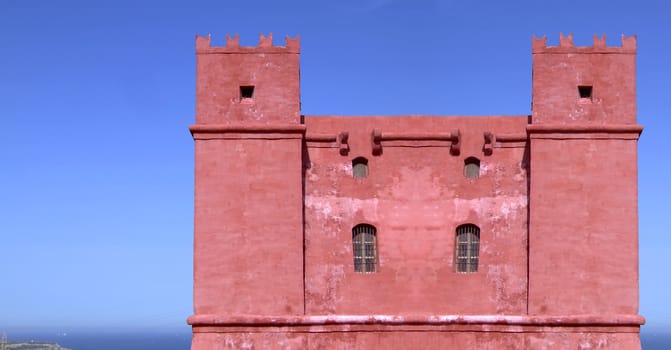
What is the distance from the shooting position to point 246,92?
94.6 ft

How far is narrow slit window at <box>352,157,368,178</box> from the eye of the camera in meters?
29.6

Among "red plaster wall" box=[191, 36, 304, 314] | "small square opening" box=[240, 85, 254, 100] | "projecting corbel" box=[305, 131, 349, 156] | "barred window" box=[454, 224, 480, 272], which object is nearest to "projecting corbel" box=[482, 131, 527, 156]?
"barred window" box=[454, 224, 480, 272]

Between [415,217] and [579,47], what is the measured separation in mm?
6627

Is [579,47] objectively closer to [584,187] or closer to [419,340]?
[584,187]

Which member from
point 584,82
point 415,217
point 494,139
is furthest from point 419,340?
point 584,82

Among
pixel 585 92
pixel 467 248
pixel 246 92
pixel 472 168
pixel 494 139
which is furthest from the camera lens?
pixel 472 168

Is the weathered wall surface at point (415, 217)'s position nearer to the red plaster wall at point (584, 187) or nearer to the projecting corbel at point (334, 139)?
the projecting corbel at point (334, 139)

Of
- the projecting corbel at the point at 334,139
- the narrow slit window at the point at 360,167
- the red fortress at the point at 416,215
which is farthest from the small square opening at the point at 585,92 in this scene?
the projecting corbel at the point at 334,139

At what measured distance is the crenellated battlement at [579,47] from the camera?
94.0ft

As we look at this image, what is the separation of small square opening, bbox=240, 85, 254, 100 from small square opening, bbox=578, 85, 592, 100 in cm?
914

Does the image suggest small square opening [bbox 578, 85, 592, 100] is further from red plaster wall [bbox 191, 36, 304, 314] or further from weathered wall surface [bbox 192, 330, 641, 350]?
red plaster wall [bbox 191, 36, 304, 314]

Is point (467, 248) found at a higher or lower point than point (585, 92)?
lower

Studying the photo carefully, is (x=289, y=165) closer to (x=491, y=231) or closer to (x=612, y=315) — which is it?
(x=491, y=231)

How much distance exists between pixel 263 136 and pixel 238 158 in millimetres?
916
